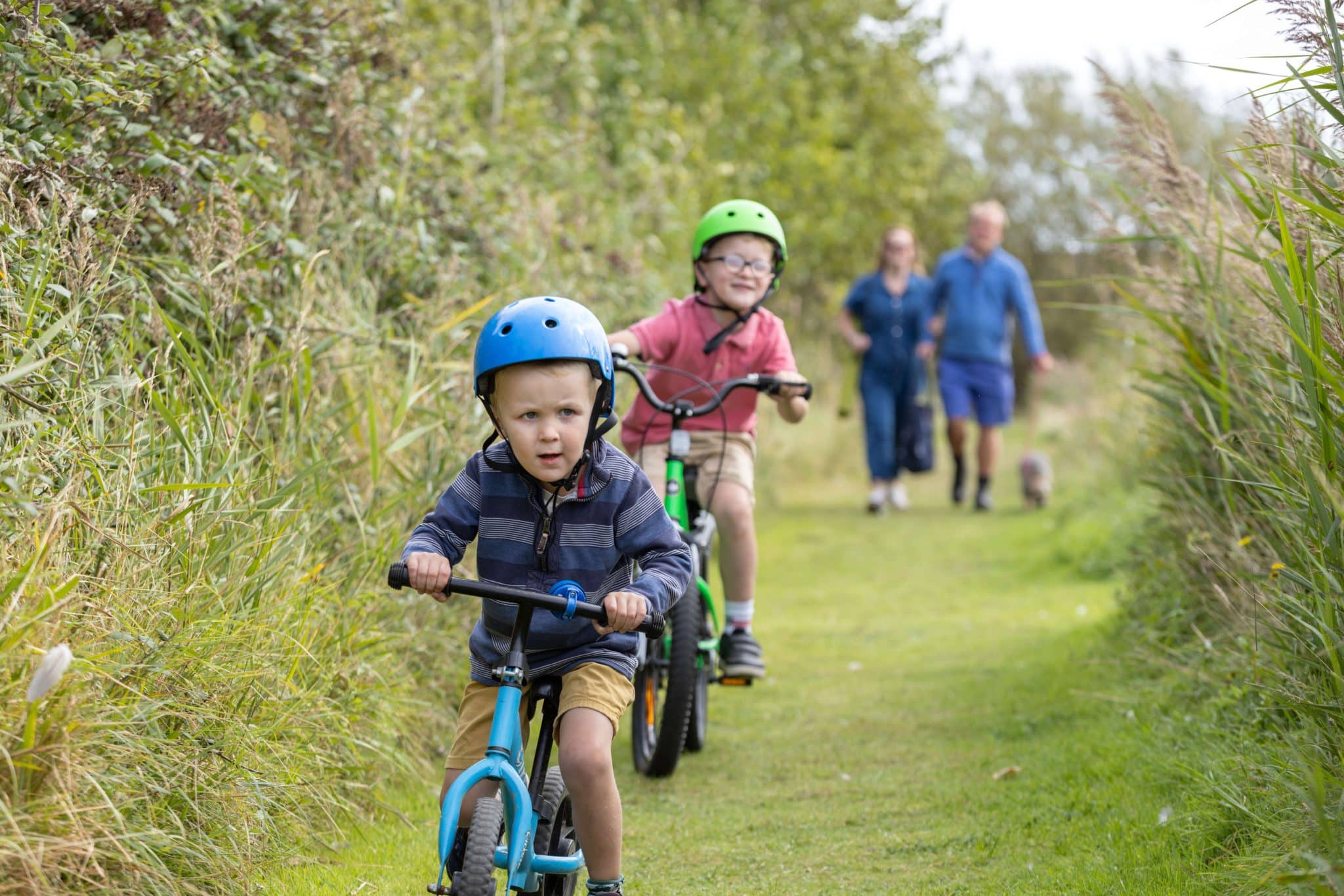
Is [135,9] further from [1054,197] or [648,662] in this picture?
[1054,197]

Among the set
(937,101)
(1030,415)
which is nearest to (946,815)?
(1030,415)

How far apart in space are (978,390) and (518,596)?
34.3 feet

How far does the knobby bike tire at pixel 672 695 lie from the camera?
17.0ft

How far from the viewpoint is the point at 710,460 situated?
5.83 meters

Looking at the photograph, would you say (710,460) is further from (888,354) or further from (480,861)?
(888,354)

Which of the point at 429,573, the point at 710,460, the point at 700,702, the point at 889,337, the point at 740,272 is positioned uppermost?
the point at 889,337

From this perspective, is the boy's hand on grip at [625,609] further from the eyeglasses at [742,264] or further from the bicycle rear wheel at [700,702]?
the eyeglasses at [742,264]

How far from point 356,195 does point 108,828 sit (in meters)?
3.64

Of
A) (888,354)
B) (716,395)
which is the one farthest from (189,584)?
(888,354)

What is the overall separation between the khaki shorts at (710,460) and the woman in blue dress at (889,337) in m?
7.08

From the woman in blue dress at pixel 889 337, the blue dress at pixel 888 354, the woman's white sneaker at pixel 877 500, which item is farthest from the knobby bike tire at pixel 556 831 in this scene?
the woman's white sneaker at pixel 877 500

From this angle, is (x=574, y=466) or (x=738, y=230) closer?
(x=574, y=466)

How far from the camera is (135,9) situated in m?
4.81

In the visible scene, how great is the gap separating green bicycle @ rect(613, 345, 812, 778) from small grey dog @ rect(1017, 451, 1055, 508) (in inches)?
343
